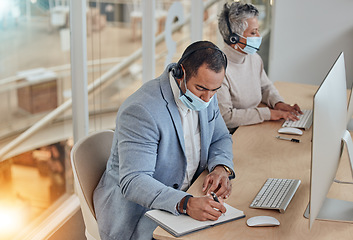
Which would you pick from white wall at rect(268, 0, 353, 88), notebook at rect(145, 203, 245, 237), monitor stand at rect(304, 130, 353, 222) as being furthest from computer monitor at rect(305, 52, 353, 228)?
white wall at rect(268, 0, 353, 88)

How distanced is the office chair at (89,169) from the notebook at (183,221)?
387mm

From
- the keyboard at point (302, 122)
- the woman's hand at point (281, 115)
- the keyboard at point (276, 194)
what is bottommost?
the keyboard at point (302, 122)

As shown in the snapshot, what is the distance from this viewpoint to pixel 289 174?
2.11 m

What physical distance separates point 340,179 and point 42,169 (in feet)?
4.69

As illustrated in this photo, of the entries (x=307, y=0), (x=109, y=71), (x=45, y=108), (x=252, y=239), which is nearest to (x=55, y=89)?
(x=45, y=108)

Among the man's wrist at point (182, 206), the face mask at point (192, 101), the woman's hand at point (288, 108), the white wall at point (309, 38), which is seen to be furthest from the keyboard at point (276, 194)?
the white wall at point (309, 38)

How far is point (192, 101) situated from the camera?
1.95 m

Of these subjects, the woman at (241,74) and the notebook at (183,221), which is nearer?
the notebook at (183,221)

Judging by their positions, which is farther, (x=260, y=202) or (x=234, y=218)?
(x=260, y=202)

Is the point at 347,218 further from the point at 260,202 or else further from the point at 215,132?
the point at 215,132

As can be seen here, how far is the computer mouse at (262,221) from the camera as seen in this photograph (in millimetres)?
1654

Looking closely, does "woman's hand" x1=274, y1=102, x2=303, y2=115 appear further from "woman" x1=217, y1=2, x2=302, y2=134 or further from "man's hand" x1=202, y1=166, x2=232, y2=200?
"man's hand" x1=202, y1=166, x2=232, y2=200

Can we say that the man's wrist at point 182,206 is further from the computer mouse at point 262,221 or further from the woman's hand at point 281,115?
the woman's hand at point 281,115

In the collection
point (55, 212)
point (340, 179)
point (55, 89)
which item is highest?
point (55, 89)
